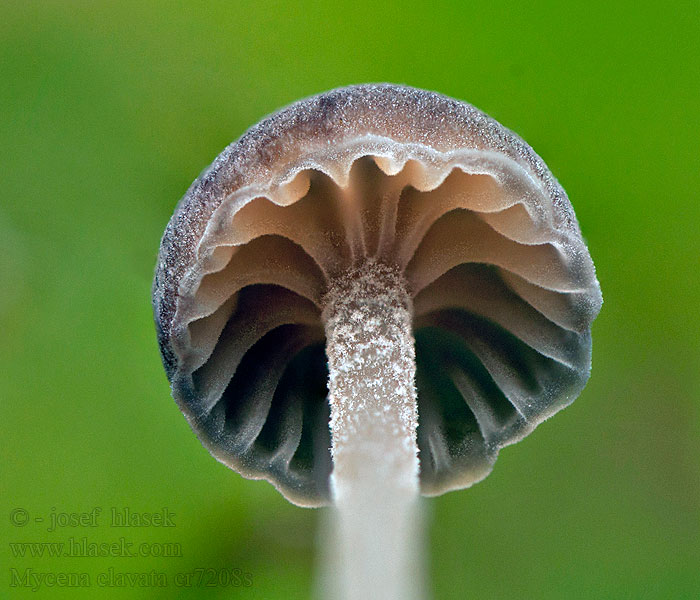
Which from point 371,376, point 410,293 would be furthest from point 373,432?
point 410,293

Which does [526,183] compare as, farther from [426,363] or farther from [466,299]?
[426,363]

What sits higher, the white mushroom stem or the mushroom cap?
the mushroom cap

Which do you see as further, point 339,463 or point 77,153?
point 77,153

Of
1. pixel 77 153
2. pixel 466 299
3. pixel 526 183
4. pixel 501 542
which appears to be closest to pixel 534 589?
pixel 501 542

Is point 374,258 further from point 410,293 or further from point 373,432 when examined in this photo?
point 373,432

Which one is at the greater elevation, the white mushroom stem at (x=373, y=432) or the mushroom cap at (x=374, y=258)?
the mushroom cap at (x=374, y=258)

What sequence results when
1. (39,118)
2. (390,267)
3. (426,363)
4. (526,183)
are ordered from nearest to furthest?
(526,183)
(390,267)
(426,363)
(39,118)
